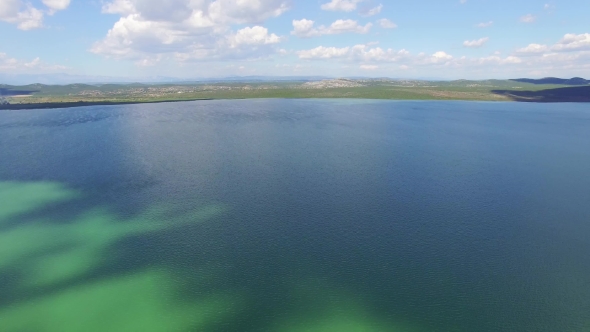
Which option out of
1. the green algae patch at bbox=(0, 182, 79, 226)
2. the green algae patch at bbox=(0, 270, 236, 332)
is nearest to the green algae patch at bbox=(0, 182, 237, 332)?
the green algae patch at bbox=(0, 270, 236, 332)

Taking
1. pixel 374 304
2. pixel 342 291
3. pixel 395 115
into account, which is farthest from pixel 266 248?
pixel 395 115

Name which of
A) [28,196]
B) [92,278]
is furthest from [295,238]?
[28,196]

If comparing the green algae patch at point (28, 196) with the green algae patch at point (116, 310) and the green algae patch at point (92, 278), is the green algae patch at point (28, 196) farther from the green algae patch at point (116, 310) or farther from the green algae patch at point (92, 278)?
the green algae patch at point (116, 310)

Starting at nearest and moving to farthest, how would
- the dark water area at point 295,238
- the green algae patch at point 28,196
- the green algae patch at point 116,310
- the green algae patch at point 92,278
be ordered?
the green algae patch at point 116,310 → the green algae patch at point 92,278 → the dark water area at point 295,238 → the green algae patch at point 28,196

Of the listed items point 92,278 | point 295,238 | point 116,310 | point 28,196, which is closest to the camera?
point 116,310

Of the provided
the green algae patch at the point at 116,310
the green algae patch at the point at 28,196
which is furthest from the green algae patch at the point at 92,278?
the green algae patch at the point at 28,196

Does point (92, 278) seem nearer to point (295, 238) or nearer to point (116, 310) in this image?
point (116, 310)

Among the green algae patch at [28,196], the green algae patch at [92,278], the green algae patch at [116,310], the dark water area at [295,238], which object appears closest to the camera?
the green algae patch at [116,310]

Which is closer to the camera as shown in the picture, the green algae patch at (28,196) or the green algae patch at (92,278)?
the green algae patch at (92,278)
